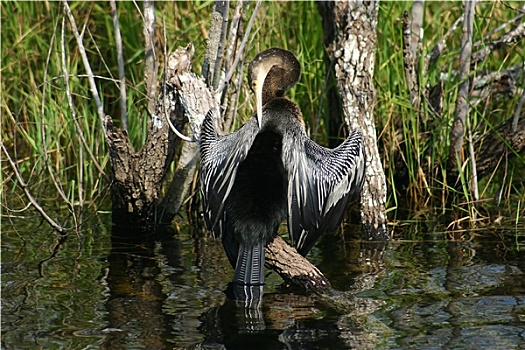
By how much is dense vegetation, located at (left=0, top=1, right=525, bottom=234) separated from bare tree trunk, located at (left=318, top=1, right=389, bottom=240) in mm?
334

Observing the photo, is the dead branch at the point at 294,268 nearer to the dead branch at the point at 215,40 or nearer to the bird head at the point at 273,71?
the bird head at the point at 273,71

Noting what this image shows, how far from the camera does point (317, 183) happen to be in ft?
16.2

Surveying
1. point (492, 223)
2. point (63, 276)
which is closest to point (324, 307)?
point (63, 276)

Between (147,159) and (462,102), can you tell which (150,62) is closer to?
(147,159)

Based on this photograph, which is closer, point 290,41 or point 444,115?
point 444,115

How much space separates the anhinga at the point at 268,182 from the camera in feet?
15.8

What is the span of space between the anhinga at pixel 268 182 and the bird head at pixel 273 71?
0.02 meters

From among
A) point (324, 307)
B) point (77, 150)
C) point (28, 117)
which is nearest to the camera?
point (324, 307)

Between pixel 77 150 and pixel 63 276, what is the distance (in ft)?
5.80

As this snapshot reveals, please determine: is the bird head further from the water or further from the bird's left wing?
the water

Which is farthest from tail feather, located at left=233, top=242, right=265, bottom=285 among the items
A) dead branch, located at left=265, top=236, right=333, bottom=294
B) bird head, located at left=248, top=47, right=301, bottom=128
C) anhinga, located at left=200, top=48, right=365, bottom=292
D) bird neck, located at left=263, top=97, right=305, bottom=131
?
bird head, located at left=248, top=47, right=301, bottom=128

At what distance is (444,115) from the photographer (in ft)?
20.8

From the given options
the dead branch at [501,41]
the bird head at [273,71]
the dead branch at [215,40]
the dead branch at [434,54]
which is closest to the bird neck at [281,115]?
the bird head at [273,71]

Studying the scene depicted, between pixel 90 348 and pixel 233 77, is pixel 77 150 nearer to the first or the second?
pixel 233 77
